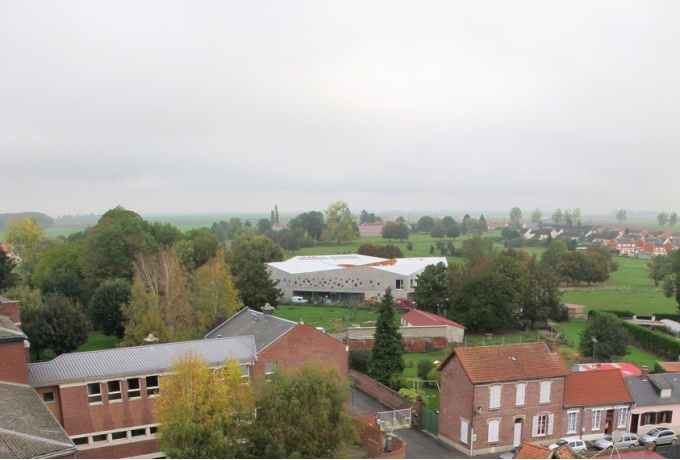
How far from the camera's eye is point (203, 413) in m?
18.1

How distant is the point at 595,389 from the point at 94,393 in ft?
87.5

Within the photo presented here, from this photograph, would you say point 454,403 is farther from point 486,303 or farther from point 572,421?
point 486,303

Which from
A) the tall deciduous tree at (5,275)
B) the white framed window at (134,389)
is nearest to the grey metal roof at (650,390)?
the white framed window at (134,389)

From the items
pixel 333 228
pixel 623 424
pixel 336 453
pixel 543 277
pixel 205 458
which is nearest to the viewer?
pixel 205 458

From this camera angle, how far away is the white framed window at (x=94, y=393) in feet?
73.9

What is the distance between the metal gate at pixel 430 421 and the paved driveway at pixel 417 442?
33 centimetres

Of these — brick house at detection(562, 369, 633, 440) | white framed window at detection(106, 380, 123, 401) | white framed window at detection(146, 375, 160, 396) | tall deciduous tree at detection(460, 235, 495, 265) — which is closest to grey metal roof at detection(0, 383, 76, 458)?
white framed window at detection(106, 380, 123, 401)

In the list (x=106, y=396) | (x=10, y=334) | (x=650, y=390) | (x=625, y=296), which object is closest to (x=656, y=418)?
(x=650, y=390)

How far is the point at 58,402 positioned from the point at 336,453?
12.8 meters

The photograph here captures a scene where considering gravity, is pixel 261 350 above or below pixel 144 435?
above

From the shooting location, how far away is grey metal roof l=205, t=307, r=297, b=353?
2827 centimetres

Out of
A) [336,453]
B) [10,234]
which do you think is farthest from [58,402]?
[10,234]

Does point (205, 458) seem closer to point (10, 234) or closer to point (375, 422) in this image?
point (375, 422)

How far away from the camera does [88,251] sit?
5384 cm
